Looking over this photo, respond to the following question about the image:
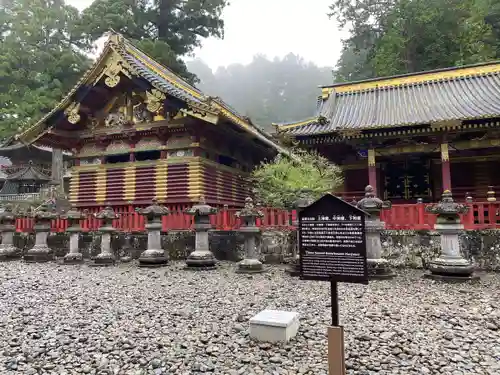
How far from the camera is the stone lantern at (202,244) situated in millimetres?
9352

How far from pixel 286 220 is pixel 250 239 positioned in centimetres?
142

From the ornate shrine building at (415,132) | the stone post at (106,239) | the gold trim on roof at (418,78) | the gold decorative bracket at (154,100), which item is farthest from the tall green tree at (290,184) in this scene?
the gold trim on roof at (418,78)

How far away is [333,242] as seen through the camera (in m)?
3.58

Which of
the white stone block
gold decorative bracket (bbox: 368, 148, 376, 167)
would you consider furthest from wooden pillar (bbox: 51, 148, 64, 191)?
the white stone block

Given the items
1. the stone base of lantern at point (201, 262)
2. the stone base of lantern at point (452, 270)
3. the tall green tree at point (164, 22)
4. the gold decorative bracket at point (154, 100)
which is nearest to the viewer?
the stone base of lantern at point (452, 270)

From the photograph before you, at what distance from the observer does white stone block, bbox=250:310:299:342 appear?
4.30 metres

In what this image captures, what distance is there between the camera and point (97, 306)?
6000 millimetres

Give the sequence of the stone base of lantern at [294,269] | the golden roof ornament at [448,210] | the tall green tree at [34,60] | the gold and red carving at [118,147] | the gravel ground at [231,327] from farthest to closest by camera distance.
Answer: the tall green tree at [34,60] → the gold and red carving at [118,147] → the stone base of lantern at [294,269] → the golden roof ornament at [448,210] → the gravel ground at [231,327]

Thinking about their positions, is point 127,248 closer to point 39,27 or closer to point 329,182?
point 329,182

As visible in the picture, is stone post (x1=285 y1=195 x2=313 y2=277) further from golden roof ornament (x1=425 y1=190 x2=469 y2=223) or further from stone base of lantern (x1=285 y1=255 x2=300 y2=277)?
golden roof ornament (x1=425 y1=190 x2=469 y2=223)

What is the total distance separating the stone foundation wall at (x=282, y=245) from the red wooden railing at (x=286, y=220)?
0.66ft

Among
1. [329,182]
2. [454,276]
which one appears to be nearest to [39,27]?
[329,182]

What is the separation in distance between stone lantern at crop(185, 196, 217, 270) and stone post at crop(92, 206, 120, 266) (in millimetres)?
2844

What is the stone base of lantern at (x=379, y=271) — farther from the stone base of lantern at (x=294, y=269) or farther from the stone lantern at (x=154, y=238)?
the stone lantern at (x=154, y=238)
